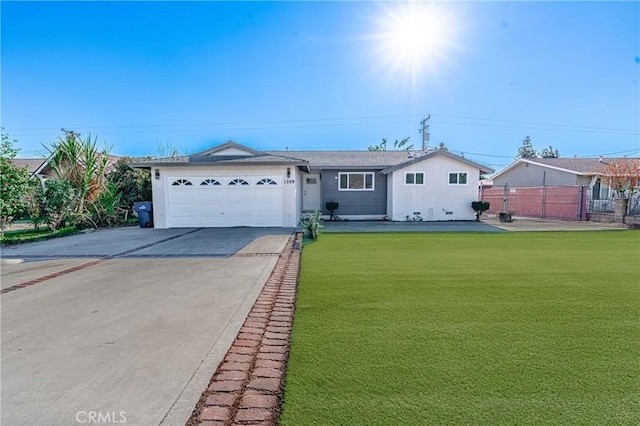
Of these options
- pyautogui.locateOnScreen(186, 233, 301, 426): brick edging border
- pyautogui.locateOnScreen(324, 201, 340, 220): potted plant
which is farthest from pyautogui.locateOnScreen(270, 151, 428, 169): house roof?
pyautogui.locateOnScreen(186, 233, 301, 426): brick edging border

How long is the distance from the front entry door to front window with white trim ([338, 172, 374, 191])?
1.38 meters

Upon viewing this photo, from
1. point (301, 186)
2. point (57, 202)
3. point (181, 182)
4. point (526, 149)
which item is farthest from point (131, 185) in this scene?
point (526, 149)

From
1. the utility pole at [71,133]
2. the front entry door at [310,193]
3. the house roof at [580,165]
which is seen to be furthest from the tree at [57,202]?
the house roof at [580,165]

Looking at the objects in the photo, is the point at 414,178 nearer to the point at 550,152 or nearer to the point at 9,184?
the point at 9,184

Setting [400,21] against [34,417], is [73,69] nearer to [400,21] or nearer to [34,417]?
[400,21]

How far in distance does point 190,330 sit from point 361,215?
580 inches

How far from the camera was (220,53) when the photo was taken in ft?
44.8

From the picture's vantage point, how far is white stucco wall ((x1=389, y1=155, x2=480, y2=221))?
54.1 ft

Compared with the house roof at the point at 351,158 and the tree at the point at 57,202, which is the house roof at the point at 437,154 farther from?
the tree at the point at 57,202

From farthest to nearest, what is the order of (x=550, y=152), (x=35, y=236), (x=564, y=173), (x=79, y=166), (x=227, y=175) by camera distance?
1. (x=550, y=152)
2. (x=564, y=173)
3. (x=227, y=175)
4. (x=79, y=166)
5. (x=35, y=236)

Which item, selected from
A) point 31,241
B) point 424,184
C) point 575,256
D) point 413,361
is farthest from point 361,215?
point 413,361

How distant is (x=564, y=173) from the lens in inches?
856

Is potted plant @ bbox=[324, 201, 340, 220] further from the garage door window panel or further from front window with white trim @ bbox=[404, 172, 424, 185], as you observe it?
the garage door window panel

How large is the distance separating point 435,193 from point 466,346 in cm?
1484
